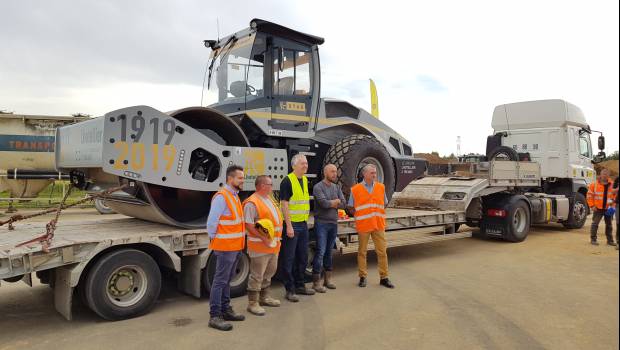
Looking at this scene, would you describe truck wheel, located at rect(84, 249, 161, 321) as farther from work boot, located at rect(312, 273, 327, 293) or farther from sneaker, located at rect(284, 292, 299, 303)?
work boot, located at rect(312, 273, 327, 293)

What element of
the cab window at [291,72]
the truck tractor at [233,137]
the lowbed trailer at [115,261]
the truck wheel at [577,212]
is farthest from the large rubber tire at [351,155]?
the truck wheel at [577,212]

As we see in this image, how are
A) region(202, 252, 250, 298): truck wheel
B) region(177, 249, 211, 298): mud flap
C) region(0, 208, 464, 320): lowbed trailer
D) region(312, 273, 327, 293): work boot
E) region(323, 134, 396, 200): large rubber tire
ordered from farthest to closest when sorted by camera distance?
1. region(323, 134, 396, 200): large rubber tire
2. region(312, 273, 327, 293): work boot
3. region(202, 252, 250, 298): truck wheel
4. region(177, 249, 211, 298): mud flap
5. region(0, 208, 464, 320): lowbed trailer

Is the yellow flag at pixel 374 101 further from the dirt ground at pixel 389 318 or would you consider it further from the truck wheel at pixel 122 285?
the truck wheel at pixel 122 285

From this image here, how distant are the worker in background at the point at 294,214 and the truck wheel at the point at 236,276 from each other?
1.72 feet

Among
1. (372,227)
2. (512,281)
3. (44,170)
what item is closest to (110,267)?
(372,227)

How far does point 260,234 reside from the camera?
5.20 meters

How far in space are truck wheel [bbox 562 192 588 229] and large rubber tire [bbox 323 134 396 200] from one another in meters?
7.42

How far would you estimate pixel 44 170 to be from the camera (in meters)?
15.1

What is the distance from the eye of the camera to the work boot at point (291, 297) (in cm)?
589

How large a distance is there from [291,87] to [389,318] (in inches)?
144

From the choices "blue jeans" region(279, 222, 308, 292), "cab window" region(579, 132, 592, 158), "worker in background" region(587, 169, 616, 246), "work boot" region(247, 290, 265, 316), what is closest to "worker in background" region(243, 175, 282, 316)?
"work boot" region(247, 290, 265, 316)

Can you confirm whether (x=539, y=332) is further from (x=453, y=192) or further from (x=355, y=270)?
(x=453, y=192)

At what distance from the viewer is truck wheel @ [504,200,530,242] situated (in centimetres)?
1027

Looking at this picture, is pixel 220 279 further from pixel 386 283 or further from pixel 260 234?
pixel 386 283
